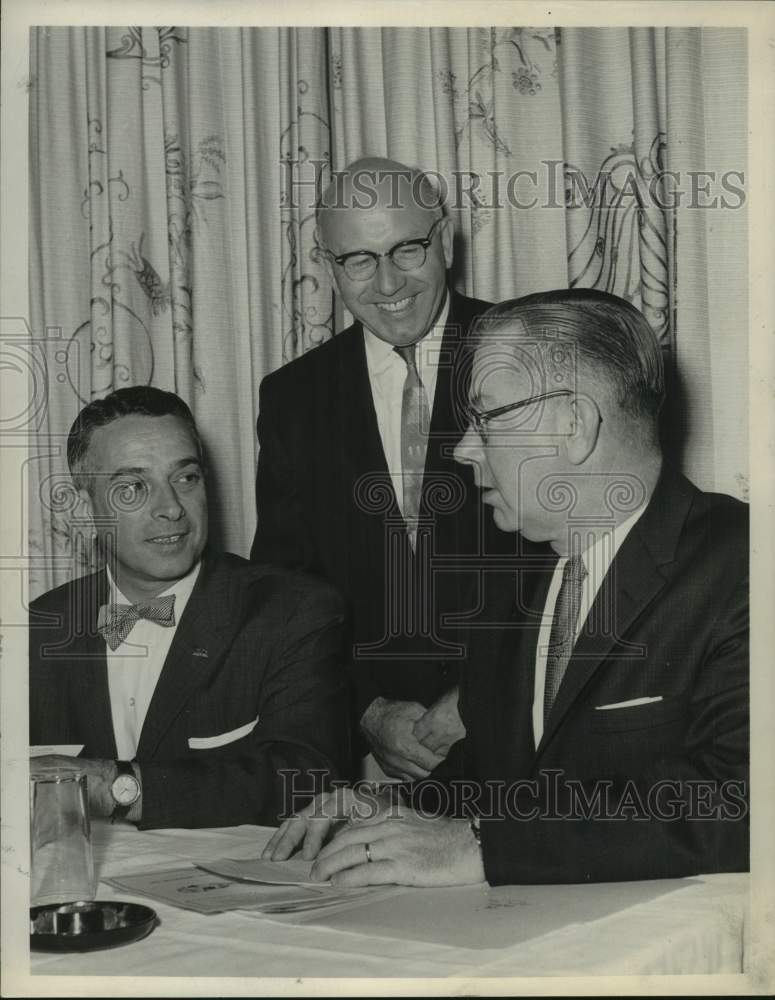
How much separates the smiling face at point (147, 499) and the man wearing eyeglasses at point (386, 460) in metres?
0.14

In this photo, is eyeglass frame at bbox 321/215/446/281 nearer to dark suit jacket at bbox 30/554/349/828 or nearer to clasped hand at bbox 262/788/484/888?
dark suit jacket at bbox 30/554/349/828

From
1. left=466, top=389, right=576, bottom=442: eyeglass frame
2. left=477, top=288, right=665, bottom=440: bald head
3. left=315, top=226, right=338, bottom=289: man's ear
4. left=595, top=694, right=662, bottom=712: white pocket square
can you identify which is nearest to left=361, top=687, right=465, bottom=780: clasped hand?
left=595, top=694, right=662, bottom=712: white pocket square

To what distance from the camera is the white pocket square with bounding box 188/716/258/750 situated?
7.43ft

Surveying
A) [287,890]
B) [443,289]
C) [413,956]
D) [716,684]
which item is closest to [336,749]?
[287,890]

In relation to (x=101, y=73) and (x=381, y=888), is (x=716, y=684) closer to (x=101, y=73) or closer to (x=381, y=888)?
(x=381, y=888)

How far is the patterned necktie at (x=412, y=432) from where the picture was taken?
2.32 meters

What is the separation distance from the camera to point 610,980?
2.05 metres

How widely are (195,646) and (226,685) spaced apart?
10 centimetres

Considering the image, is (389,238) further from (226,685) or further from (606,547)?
(226,685)

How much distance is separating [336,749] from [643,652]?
1.97 ft

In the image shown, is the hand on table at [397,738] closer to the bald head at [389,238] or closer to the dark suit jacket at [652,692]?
the dark suit jacket at [652,692]

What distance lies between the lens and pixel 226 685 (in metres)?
2.28

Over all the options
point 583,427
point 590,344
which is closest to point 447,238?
point 590,344

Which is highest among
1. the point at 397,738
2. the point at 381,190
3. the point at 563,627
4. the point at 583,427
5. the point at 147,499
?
the point at 381,190
